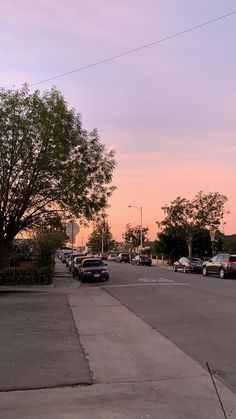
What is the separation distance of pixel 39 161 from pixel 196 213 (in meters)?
36.0

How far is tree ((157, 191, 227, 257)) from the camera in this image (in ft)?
190

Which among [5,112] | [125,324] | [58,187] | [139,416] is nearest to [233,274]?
[58,187]

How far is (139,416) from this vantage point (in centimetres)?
550

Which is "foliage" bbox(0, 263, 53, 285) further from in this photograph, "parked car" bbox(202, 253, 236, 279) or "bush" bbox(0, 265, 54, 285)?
"parked car" bbox(202, 253, 236, 279)

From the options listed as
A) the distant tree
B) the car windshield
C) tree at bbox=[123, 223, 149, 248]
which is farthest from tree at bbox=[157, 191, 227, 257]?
tree at bbox=[123, 223, 149, 248]

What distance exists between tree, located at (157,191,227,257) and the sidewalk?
4863 centimetres

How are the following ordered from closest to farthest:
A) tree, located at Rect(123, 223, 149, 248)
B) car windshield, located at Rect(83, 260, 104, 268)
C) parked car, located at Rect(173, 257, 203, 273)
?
car windshield, located at Rect(83, 260, 104, 268)
parked car, located at Rect(173, 257, 203, 273)
tree, located at Rect(123, 223, 149, 248)

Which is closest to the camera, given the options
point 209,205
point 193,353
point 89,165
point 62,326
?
point 193,353

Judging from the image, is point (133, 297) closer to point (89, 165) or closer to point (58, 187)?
point (58, 187)

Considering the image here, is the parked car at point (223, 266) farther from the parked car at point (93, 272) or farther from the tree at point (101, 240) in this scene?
the tree at point (101, 240)

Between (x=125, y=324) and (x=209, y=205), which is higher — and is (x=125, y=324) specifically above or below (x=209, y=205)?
below

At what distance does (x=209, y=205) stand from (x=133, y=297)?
40403mm

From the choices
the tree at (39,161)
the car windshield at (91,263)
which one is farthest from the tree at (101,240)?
the tree at (39,161)

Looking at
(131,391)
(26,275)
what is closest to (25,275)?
(26,275)
